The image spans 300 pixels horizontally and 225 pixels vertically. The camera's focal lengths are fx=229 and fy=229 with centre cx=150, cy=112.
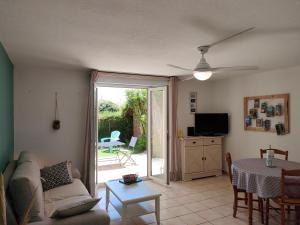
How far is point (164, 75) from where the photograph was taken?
4.82 metres

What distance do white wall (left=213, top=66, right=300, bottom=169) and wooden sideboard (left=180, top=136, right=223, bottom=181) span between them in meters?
0.39

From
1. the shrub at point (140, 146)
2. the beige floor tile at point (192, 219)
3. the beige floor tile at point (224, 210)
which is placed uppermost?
the shrub at point (140, 146)

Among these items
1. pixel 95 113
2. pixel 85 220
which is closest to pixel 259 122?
pixel 95 113

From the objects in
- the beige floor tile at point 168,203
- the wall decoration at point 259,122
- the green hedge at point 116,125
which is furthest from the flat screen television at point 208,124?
the green hedge at point 116,125

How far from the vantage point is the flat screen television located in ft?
17.4

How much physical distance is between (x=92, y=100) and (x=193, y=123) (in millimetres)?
2499

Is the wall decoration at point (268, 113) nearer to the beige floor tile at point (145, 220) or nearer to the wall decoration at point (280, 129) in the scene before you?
the wall decoration at point (280, 129)

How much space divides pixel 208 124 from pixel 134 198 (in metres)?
3.03

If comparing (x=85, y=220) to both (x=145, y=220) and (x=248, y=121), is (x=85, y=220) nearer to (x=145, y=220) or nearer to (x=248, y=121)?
(x=145, y=220)

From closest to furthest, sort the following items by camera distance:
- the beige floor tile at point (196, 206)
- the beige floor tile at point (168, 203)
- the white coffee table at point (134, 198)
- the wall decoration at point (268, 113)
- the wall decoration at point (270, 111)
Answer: the white coffee table at point (134, 198) < the beige floor tile at point (196, 206) < the beige floor tile at point (168, 203) < the wall decoration at point (268, 113) < the wall decoration at point (270, 111)

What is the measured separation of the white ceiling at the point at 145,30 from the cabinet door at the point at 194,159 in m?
2.17

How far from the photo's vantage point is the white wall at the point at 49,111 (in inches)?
Answer: 150

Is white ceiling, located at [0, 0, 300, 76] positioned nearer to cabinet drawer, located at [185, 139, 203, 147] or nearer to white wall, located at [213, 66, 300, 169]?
white wall, located at [213, 66, 300, 169]

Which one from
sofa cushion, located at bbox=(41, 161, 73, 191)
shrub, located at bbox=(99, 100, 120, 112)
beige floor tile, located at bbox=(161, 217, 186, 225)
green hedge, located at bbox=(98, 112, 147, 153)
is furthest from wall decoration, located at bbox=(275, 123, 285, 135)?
shrub, located at bbox=(99, 100, 120, 112)
